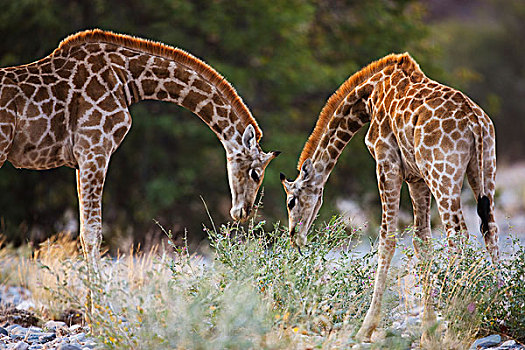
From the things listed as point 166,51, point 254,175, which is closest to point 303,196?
point 254,175

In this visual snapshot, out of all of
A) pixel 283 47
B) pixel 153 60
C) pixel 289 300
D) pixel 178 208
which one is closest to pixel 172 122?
pixel 178 208

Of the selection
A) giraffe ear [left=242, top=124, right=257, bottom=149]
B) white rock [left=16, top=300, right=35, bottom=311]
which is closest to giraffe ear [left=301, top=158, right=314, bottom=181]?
giraffe ear [left=242, top=124, right=257, bottom=149]

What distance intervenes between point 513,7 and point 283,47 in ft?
68.6

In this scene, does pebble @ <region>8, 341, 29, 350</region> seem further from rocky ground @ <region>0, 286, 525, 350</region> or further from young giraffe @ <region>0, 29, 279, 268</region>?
young giraffe @ <region>0, 29, 279, 268</region>

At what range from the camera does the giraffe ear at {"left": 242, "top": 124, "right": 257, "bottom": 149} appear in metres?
6.70

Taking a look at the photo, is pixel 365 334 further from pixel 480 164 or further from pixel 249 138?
pixel 249 138

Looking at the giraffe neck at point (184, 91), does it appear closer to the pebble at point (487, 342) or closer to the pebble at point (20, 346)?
the pebble at point (20, 346)

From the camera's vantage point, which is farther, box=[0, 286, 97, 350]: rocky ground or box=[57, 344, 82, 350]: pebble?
box=[0, 286, 97, 350]: rocky ground

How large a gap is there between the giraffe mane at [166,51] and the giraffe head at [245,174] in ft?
0.80

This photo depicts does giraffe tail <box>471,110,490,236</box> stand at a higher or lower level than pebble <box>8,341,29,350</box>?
higher

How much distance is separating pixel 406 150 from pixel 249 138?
A: 171 cm

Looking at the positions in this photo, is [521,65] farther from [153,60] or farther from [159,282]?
[159,282]

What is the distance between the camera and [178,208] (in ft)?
44.5

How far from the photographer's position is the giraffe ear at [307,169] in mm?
6695
